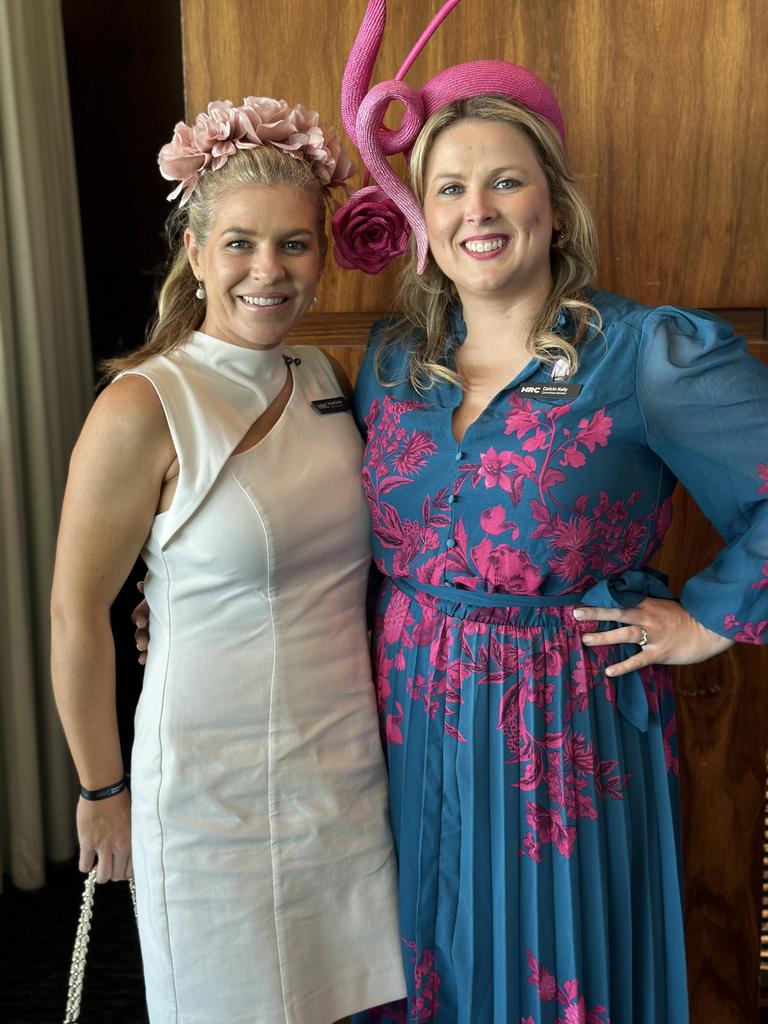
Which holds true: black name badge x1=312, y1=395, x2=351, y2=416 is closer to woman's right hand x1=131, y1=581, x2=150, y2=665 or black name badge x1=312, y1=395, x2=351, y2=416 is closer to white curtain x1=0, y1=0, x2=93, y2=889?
woman's right hand x1=131, y1=581, x2=150, y2=665

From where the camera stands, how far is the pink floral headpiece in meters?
1.73

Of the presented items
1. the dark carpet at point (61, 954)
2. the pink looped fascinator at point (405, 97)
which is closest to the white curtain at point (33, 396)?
the dark carpet at point (61, 954)

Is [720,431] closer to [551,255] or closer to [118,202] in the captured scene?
[551,255]

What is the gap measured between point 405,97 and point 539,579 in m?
0.85

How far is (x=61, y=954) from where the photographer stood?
271cm

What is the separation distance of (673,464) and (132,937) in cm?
201

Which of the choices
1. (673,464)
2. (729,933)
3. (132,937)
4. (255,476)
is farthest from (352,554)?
(132,937)

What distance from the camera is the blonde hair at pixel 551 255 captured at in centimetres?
176

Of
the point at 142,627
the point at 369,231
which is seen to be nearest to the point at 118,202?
the point at 369,231

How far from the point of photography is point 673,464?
5.50 feet

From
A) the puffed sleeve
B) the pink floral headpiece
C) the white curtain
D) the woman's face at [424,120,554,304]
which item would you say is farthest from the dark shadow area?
the puffed sleeve

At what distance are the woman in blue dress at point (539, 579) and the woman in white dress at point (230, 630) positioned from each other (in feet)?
0.46

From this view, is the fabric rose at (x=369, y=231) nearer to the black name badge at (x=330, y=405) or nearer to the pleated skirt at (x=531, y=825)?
the black name badge at (x=330, y=405)

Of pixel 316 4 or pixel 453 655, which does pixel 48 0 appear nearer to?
pixel 316 4
